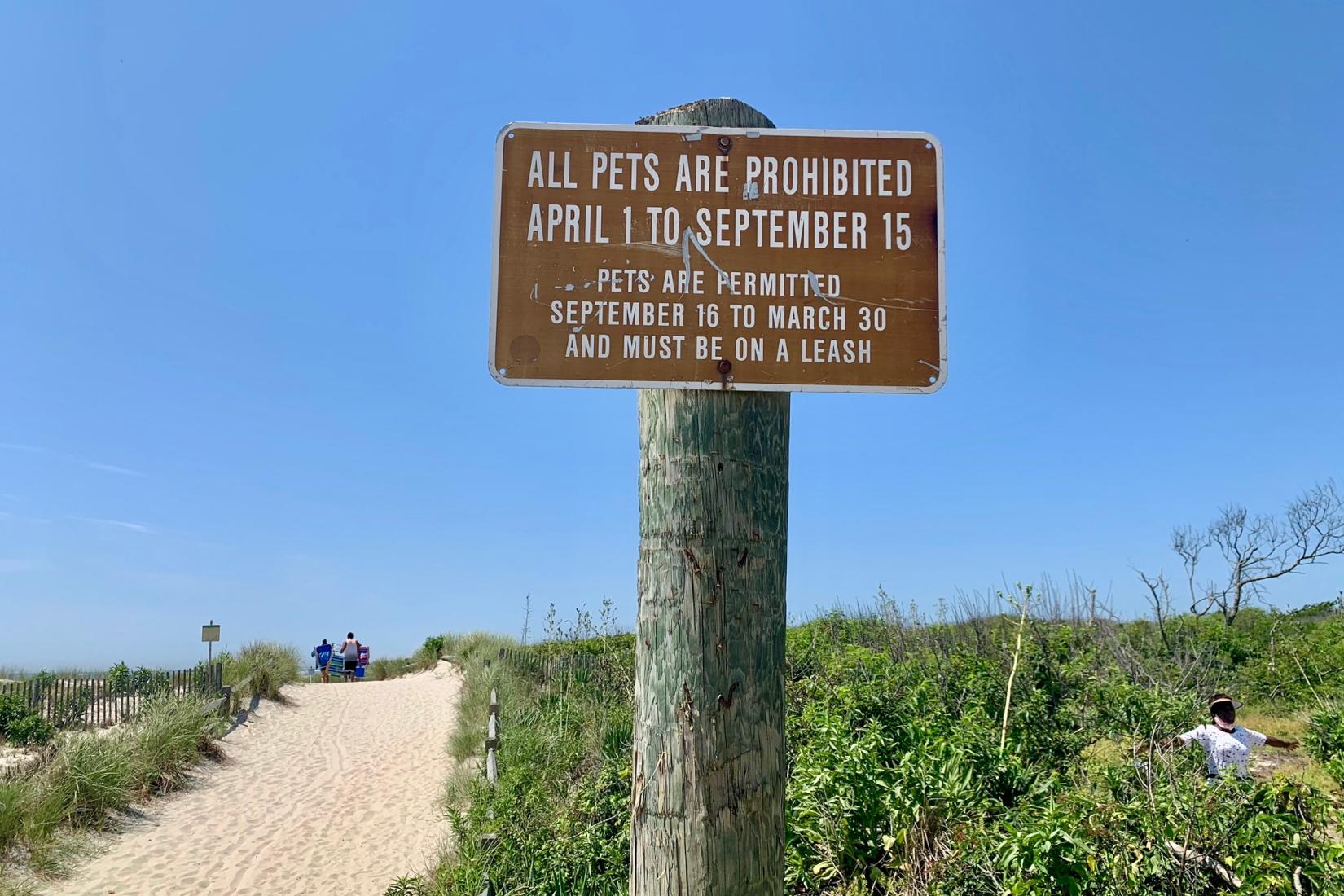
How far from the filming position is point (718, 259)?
7.24 feet

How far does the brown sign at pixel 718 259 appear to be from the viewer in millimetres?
2195

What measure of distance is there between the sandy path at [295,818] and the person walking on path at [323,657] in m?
6.46

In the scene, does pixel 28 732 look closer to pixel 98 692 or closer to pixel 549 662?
pixel 98 692

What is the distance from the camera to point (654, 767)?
2.06m

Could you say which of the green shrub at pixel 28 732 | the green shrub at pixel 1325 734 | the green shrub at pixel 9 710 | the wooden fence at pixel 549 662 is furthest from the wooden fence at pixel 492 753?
the green shrub at pixel 1325 734

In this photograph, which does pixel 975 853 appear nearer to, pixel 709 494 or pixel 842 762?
pixel 842 762

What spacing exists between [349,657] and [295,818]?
49.8ft

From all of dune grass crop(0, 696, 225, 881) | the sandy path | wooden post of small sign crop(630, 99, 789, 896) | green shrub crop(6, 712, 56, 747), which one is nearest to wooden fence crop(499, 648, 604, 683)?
the sandy path

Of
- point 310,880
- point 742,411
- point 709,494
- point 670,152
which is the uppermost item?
point 670,152

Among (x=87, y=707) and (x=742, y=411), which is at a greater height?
(x=742, y=411)

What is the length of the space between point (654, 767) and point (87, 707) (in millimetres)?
15948

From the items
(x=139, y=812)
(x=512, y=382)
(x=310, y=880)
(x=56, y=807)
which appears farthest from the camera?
(x=139, y=812)

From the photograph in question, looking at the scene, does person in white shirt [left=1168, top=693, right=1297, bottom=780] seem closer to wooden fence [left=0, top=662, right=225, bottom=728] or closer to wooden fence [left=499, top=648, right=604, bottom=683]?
wooden fence [left=499, top=648, right=604, bottom=683]

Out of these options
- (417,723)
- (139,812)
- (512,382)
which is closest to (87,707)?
(139,812)
